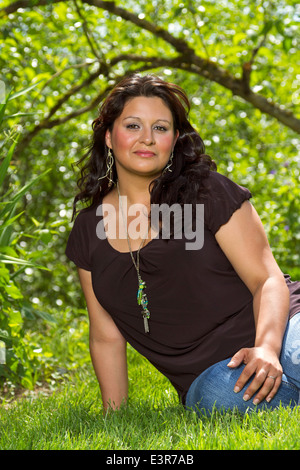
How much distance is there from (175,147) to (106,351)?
2.69 feet

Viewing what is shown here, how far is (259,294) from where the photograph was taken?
7.36ft

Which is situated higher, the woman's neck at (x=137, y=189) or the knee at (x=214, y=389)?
the woman's neck at (x=137, y=189)

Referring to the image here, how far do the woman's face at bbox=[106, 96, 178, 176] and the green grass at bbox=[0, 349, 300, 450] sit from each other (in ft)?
2.81

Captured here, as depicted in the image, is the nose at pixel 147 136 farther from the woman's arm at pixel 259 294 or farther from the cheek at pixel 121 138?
the woman's arm at pixel 259 294

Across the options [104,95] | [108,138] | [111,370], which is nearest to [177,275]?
[111,370]

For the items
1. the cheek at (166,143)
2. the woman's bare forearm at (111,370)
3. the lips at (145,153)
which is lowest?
the woman's bare forearm at (111,370)

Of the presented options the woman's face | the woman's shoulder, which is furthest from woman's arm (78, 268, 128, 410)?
the woman's shoulder

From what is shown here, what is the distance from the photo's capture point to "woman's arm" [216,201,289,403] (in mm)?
2041

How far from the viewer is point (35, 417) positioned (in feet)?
7.57

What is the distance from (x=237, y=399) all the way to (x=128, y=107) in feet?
3.65

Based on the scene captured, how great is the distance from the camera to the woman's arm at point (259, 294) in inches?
80.4

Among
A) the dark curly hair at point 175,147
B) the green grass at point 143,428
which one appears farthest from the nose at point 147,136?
the green grass at point 143,428

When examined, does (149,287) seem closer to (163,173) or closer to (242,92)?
(163,173)

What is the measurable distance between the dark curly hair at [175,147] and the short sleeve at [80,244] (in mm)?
113
